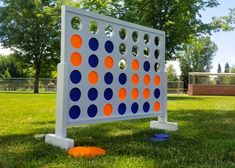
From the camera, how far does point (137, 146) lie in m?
4.50

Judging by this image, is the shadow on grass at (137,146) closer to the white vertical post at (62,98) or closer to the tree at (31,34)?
the white vertical post at (62,98)

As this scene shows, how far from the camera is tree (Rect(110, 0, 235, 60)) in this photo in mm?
20844

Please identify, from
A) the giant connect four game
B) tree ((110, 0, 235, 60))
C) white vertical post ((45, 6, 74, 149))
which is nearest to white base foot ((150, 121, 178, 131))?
the giant connect four game

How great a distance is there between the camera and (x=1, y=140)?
4.85 m

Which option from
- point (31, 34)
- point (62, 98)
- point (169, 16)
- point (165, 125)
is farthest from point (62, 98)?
point (31, 34)

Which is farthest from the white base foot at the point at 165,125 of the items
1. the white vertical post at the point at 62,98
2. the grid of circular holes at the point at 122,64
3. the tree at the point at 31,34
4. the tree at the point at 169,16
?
the tree at the point at 31,34

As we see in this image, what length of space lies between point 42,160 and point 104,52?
202cm

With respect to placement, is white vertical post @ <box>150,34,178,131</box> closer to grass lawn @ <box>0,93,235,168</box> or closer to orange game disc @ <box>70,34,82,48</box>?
grass lawn @ <box>0,93,235,168</box>

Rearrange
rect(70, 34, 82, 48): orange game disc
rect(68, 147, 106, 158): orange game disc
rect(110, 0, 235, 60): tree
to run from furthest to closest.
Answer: rect(110, 0, 235, 60): tree
rect(70, 34, 82, 48): orange game disc
rect(68, 147, 106, 158): orange game disc

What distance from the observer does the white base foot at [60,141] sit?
4391mm

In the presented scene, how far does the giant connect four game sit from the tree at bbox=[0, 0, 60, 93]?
28.4 m

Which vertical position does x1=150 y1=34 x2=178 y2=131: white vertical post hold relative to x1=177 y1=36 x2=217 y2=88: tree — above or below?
below

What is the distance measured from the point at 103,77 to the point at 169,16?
16.9 meters

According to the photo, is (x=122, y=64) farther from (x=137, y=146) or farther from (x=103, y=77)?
(x=137, y=146)
